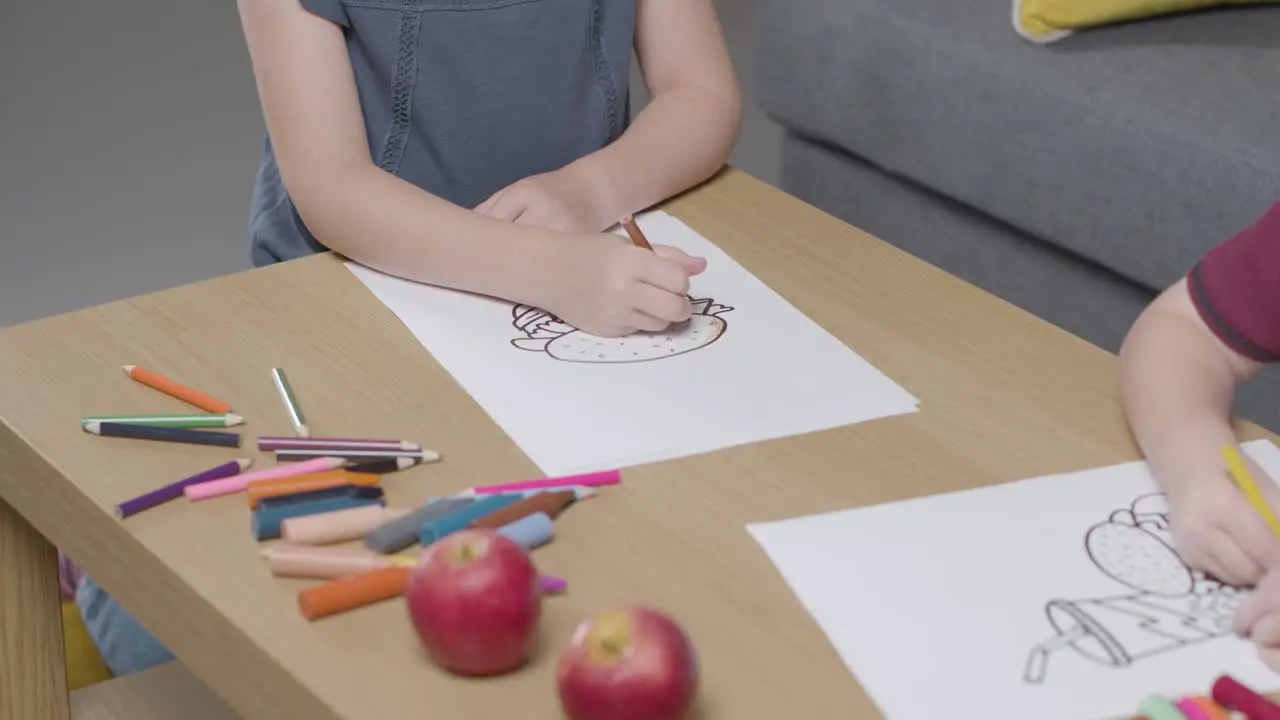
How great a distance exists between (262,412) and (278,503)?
0.35 feet

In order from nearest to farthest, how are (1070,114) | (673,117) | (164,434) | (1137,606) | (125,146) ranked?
(1137,606) < (164,434) < (673,117) < (1070,114) < (125,146)

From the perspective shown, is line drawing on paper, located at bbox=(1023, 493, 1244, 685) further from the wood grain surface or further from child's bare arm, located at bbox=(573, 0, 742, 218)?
the wood grain surface

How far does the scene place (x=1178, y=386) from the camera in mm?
810

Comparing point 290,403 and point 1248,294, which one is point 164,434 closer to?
point 290,403

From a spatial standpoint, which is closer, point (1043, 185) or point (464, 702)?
point (464, 702)

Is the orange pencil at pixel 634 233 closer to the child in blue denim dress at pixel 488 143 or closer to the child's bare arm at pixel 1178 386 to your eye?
the child in blue denim dress at pixel 488 143

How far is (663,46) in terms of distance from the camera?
1.24m

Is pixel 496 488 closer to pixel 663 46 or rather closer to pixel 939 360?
pixel 939 360

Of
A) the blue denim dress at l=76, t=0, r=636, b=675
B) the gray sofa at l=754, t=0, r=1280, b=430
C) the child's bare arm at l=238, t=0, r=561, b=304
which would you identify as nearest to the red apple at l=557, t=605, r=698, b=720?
the child's bare arm at l=238, t=0, r=561, b=304

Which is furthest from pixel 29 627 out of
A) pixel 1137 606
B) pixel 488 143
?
pixel 1137 606

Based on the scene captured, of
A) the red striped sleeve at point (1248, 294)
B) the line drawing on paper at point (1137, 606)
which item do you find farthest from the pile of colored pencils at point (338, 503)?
the red striped sleeve at point (1248, 294)

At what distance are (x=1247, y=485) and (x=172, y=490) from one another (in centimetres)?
48

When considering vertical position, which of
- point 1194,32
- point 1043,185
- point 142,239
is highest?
point 1194,32

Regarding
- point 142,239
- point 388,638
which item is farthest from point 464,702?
point 142,239
